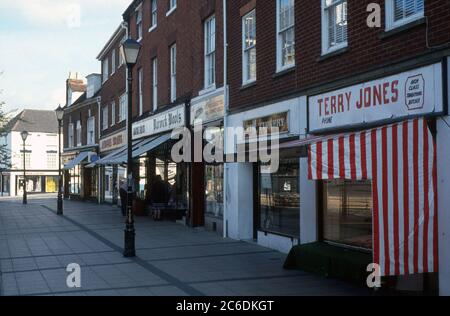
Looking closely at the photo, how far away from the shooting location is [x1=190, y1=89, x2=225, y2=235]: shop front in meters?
15.7

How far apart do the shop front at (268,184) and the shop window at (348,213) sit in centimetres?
89

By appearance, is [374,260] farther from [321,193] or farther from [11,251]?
[11,251]

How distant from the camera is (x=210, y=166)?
1697cm

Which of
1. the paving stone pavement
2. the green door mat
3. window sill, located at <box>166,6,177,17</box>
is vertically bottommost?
the paving stone pavement

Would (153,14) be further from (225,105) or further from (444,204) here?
(444,204)

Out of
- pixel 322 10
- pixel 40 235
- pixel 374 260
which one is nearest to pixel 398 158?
pixel 374 260

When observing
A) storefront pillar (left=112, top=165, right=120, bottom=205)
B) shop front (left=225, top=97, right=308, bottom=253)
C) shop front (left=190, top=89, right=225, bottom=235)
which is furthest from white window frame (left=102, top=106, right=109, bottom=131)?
shop front (left=225, top=97, right=308, bottom=253)

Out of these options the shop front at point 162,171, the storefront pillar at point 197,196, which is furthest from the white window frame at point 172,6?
the storefront pillar at point 197,196

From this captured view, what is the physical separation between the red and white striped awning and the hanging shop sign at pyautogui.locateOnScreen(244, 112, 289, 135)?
476cm

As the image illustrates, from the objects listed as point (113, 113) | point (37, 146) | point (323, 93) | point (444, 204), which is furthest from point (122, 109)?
point (37, 146)

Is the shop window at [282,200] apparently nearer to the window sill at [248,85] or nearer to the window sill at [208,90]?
the window sill at [248,85]

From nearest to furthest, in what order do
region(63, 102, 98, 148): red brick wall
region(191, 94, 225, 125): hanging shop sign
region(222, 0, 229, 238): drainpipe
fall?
1. region(222, 0, 229, 238): drainpipe
2. region(191, 94, 225, 125): hanging shop sign
3. region(63, 102, 98, 148): red brick wall

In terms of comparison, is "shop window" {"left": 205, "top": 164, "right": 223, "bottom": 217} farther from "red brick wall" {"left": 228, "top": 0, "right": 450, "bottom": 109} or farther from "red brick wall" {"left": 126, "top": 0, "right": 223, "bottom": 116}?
"red brick wall" {"left": 126, "top": 0, "right": 223, "bottom": 116}
